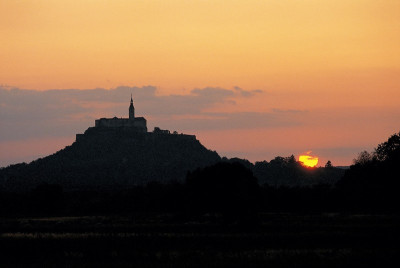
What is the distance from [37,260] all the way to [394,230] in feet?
112

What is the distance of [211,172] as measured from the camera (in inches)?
3659

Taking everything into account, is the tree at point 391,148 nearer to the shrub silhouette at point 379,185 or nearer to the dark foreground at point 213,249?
the shrub silhouette at point 379,185

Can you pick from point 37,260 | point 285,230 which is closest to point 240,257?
point 37,260

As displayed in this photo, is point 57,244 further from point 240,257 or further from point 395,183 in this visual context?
point 395,183

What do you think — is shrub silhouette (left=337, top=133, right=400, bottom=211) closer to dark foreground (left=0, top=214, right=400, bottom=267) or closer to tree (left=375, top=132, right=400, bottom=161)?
tree (left=375, top=132, right=400, bottom=161)

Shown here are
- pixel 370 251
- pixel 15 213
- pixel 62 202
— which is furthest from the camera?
pixel 62 202

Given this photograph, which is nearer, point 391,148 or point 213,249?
point 213,249

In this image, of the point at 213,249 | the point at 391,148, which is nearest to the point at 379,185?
the point at 391,148

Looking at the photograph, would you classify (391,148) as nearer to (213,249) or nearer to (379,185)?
(379,185)

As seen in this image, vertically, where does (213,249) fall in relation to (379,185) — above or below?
below

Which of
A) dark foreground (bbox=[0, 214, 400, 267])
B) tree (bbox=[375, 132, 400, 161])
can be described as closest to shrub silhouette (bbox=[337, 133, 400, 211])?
tree (bbox=[375, 132, 400, 161])

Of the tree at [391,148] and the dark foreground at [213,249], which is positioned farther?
the tree at [391,148]

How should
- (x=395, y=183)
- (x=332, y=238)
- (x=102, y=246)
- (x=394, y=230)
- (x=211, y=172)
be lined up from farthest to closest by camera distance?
(x=395, y=183)
(x=211, y=172)
(x=394, y=230)
(x=332, y=238)
(x=102, y=246)

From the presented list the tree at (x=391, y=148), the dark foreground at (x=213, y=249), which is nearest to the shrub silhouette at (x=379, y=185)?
the tree at (x=391, y=148)
